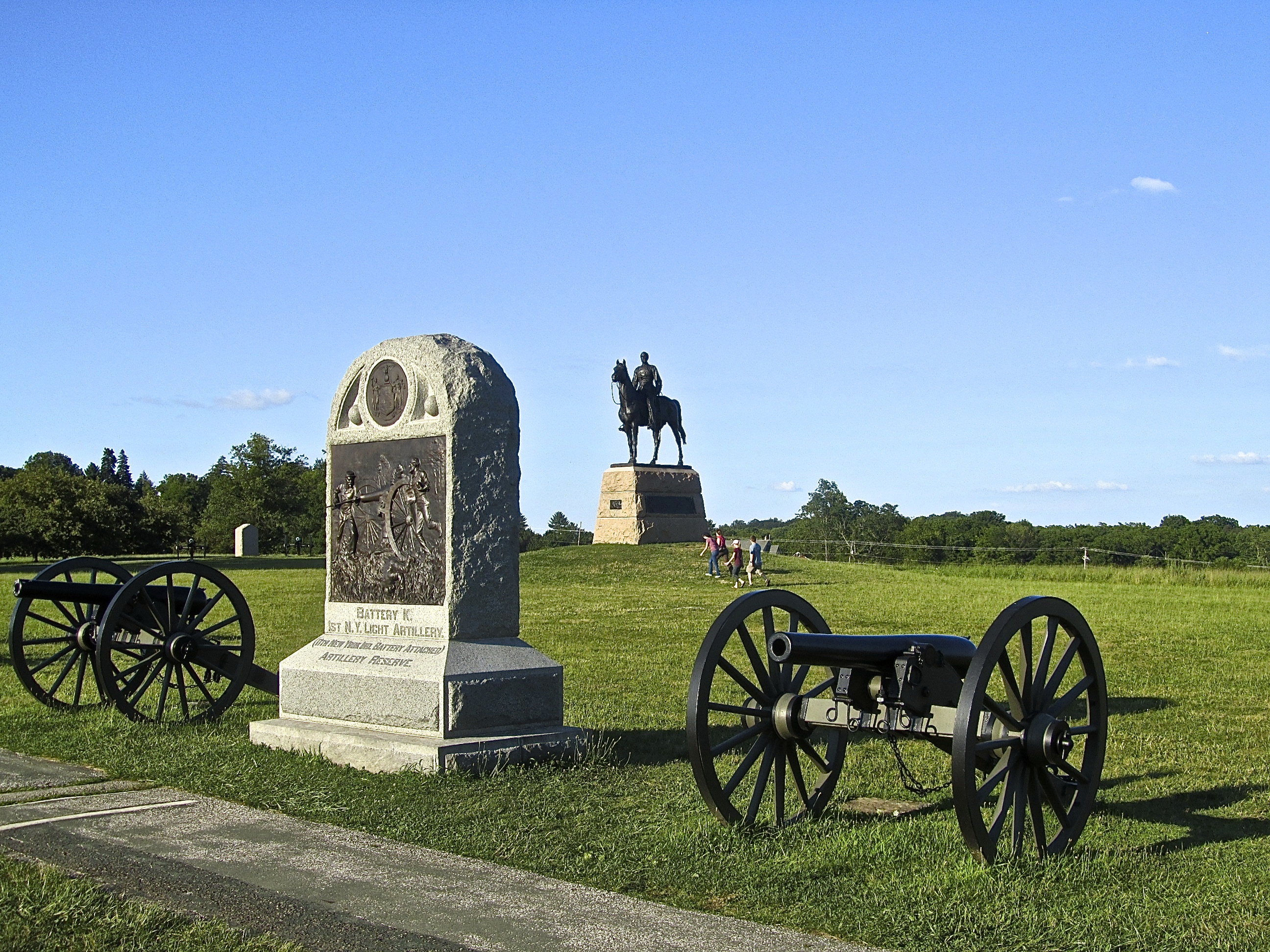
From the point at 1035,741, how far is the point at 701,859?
1.55 metres

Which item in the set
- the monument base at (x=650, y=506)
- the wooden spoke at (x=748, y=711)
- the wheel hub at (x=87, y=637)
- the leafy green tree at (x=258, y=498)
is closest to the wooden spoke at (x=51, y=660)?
the wheel hub at (x=87, y=637)

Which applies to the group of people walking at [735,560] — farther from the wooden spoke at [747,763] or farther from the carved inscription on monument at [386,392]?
the wooden spoke at [747,763]

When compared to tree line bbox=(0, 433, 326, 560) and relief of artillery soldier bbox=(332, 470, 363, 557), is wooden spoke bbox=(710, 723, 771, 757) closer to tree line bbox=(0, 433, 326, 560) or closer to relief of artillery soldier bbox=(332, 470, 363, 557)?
relief of artillery soldier bbox=(332, 470, 363, 557)

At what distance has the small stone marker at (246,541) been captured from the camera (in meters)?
55.2

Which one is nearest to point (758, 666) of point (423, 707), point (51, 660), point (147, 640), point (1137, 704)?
point (423, 707)

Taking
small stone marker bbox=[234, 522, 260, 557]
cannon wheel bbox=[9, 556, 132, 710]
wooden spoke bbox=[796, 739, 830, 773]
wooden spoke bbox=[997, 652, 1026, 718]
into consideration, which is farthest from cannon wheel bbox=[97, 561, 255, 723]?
small stone marker bbox=[234, 522, 260, 557]

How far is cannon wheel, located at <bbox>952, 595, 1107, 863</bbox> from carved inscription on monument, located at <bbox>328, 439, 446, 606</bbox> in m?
4.00

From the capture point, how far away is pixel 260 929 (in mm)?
4668

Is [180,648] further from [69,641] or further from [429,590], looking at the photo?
[429,590]

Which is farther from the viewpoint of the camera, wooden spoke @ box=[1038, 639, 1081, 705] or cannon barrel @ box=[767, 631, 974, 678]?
wooden spoke @ box=[1038, 639, 1081, 705]

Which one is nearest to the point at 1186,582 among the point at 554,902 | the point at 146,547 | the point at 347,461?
the point at 347,461

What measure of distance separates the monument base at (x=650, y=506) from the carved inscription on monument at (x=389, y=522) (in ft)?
96.0

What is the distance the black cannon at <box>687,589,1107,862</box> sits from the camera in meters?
5.32

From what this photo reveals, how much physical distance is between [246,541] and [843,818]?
52306mm
